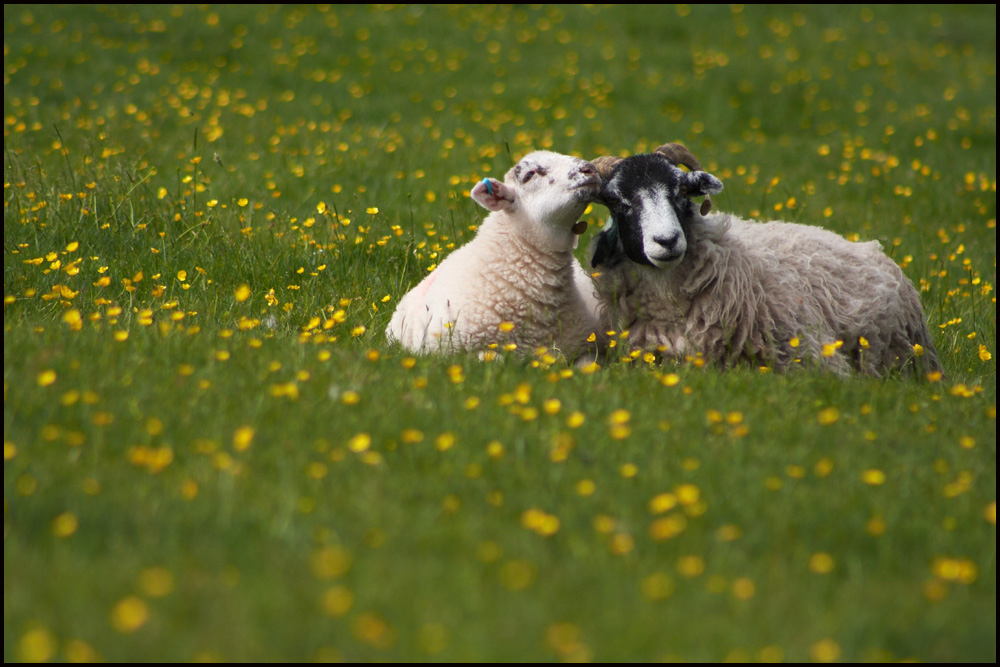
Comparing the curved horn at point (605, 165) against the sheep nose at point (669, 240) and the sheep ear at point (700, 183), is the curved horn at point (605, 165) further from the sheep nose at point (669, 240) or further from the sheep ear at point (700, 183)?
the sheep nose at point (669, 240)

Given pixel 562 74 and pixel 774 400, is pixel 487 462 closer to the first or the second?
pixel 774 400

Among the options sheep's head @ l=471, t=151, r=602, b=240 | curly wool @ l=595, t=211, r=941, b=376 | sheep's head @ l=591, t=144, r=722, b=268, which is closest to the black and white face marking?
sheep's head @ l=591, t=144, r=722, b=268

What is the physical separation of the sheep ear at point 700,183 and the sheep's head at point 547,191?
459 millimetres

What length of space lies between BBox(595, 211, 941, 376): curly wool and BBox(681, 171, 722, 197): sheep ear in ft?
0.87

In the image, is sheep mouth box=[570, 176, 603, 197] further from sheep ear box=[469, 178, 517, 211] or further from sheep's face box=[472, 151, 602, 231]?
sheep ear box=[469, 178, 517, 211]

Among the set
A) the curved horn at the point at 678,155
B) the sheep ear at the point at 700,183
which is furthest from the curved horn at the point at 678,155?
the sheep ear at the point at 700,183

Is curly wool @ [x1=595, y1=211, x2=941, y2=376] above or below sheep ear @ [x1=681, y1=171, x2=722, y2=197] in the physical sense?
below

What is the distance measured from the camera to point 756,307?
5008 mm

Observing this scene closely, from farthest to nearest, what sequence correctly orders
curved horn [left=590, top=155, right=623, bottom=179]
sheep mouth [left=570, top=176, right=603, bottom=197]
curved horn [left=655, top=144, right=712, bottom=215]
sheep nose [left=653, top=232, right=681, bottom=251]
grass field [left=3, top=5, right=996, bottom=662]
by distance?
1. curved horn [left=655, top=144, right=712, bottom=215]
2. curved horn [left=590, top=155, right=623, bottom=179]
3. sheep mouth [left=570, top=176, right=603, bottom=197]
4. sheep nose [left=653, top=232, right=681, bottom=251]
5. grass field [left=3, top=5, right=996, bottom=662]

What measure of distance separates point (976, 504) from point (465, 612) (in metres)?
1.81

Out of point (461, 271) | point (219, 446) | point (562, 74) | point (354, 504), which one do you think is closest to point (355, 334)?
point (461, 271)

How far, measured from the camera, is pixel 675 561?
2.56 m

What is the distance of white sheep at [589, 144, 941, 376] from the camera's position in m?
4.75

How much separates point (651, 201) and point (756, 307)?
91 centimetres
